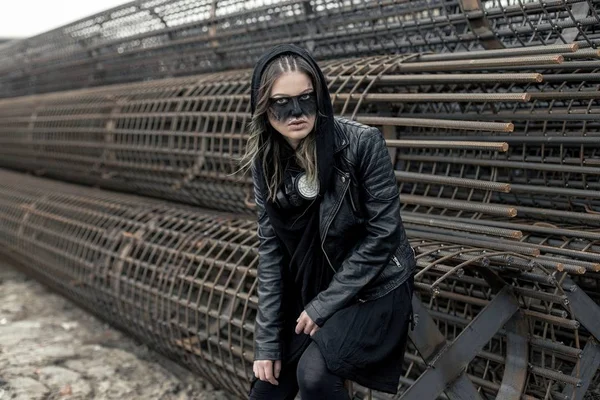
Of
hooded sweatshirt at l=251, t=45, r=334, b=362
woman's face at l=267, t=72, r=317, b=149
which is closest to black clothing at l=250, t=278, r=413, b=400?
hooded sweatshirt at l=251, t=45, r=334, b=362

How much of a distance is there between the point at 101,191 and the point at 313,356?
293 centimetres

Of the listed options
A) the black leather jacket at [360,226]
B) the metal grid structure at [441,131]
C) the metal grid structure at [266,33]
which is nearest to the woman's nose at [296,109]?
the black leather jacket at [360,226]

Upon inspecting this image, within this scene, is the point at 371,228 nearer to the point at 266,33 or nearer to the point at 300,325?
the point at 300,325

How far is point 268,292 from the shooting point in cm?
170

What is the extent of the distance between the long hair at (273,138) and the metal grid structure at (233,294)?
0.47m

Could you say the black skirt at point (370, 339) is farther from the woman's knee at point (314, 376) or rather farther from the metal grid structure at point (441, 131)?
the metal grid structure at point (441, 131)

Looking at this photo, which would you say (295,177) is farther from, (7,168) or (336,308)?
(7,168)

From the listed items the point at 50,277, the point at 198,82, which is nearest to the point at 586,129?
the point at 198,82

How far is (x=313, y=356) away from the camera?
1540 millimetres

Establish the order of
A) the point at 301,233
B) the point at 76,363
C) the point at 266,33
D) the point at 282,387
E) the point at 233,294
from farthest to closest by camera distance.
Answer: the point at 266,33, the point at 76,363, the point at 233,294, the point at 282,387, the point at 301,233

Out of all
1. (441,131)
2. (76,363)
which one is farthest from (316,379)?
(76,363)

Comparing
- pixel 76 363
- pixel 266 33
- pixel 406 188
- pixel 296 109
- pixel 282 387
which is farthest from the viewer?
pixel 266 33

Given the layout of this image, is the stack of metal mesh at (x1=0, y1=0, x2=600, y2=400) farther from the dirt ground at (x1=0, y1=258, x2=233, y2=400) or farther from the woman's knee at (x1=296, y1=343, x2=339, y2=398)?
the woman's knee at (x1=296, y1=343, x2=339, y2=398)

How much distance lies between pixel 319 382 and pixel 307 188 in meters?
0.47
